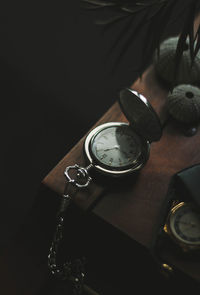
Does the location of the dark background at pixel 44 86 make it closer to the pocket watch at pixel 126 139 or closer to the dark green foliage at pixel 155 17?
the pocket watch at pixel 126 139

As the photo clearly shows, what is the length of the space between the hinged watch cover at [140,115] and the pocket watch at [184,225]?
0.19m

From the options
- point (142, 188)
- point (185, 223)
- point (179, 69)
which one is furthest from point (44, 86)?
point (185, 223)

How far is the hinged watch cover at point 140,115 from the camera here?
1.10 m

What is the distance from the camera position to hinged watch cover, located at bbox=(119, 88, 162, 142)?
1.10 m

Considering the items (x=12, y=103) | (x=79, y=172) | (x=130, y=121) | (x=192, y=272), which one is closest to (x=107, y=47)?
(x=12, y=103)

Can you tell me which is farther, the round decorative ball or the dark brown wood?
the round decorative ball

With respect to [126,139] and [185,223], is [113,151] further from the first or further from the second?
[185,223]

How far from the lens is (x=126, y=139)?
1172mm

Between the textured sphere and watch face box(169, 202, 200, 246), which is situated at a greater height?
the textured sphere

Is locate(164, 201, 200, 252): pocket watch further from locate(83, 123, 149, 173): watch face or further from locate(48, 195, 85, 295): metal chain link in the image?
locate(48, 195, 85, 295): metal chain link

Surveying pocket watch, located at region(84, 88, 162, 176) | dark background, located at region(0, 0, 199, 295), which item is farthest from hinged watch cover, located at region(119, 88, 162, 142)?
dark background, located at region(0, 0, 199, 295)

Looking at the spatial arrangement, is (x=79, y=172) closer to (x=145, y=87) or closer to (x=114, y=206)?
(x=114, y=206)

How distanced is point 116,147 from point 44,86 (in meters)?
0.82

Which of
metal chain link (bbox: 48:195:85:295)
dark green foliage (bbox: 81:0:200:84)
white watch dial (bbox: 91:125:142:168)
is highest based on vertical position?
dark green foliage (bbox: 81:0:200:84)
